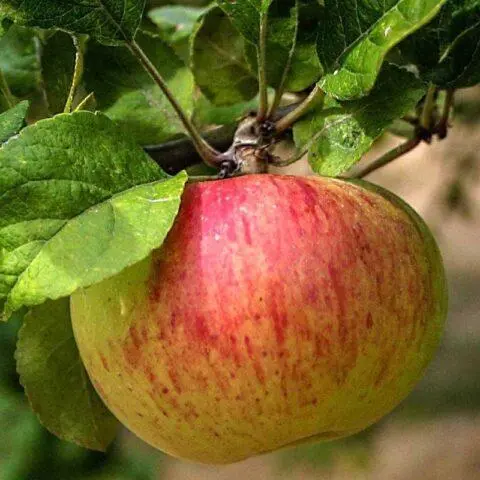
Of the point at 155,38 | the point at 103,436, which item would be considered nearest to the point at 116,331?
the point at 103,436

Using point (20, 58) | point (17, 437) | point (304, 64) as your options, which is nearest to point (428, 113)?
point (304, 64)

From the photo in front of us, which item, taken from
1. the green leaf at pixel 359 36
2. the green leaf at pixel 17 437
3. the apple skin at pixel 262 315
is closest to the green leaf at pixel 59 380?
the apple skin at pixel 262 315

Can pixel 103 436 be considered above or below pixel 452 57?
below

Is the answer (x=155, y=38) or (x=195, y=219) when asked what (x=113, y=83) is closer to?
(x=155, y=38)

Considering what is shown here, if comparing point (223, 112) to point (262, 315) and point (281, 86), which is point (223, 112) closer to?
point (281, 86)

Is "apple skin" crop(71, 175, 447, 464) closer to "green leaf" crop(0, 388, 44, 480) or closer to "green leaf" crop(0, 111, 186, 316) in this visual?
"green leaf" crop(0, 111, 186, 316)
